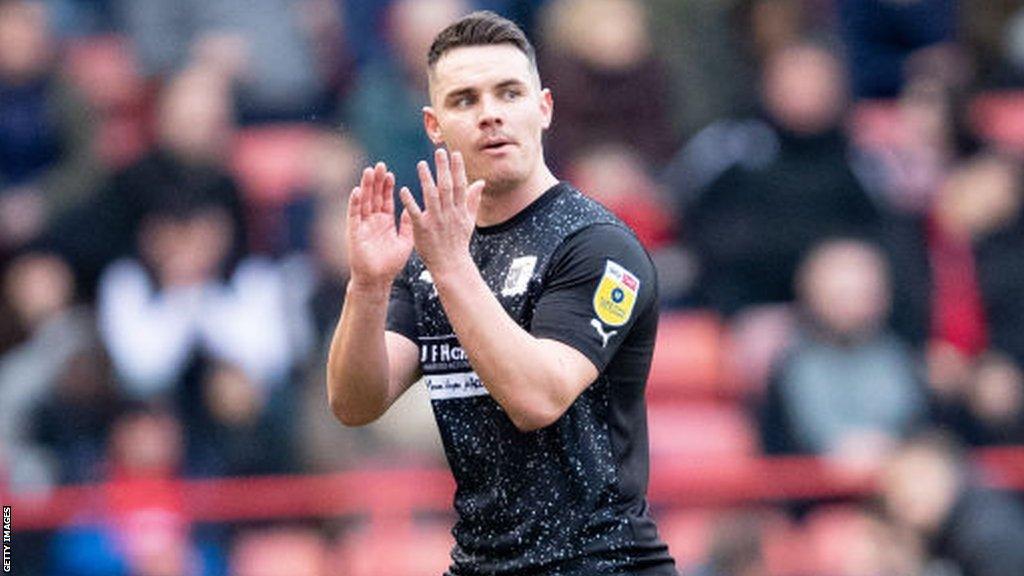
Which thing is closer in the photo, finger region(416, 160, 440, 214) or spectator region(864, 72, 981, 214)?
finger region(416, 160, 440, 214)

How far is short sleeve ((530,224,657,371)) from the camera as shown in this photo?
603 centimetres

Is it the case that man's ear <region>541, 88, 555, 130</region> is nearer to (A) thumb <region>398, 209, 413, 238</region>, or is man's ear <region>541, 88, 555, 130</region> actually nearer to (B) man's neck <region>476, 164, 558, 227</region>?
(B) man's neck <region>476, 164, 558, 227</region>

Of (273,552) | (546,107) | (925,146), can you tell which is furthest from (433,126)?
(925,146)

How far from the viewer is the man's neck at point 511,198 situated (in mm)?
6309

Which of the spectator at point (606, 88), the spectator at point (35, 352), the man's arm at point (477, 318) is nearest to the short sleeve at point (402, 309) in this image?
the man's arm at point (477, 318)

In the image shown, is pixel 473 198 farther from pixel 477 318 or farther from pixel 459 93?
pixel 459 93

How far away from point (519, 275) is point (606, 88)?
250 inches

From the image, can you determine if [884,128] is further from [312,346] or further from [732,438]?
[312,346]

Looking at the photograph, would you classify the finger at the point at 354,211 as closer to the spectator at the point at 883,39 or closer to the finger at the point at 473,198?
the finger at the point at 473,198

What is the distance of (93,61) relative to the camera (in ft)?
44.5

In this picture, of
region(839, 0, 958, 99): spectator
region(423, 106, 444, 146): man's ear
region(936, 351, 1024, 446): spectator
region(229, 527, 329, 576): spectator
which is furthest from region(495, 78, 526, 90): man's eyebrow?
region(839, 0, 958, 99): spectator

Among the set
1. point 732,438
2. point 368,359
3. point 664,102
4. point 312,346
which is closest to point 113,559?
point 312,346

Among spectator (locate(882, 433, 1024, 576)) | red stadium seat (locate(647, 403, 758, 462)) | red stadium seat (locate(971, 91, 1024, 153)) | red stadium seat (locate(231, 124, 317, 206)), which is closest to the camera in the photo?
spectator (locate(882, 433, 1024, 576))

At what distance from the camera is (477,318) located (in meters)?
5.81
